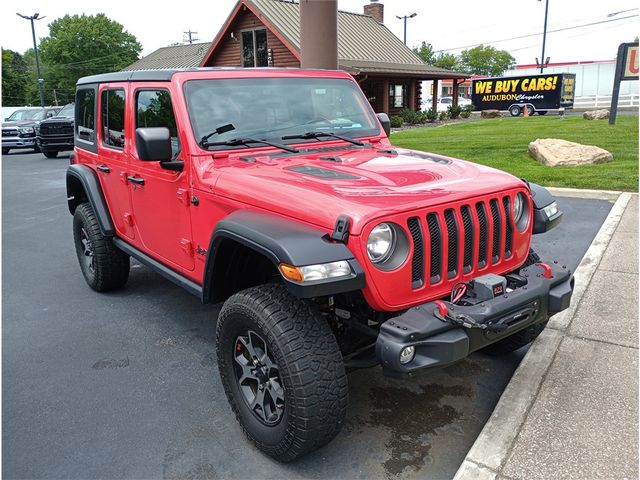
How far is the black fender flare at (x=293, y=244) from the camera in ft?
7.86

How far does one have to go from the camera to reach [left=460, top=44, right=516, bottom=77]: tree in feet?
222

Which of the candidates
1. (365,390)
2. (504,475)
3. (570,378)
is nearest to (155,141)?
(365,390)

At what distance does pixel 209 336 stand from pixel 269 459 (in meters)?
1.65

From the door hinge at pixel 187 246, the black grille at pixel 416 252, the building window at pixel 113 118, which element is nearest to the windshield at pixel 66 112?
the building window at pixel 113 118

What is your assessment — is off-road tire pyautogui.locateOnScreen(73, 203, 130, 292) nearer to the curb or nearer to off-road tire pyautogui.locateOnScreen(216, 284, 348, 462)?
off-road tire pyautogui.locateOnScreen(216, 284, 348, 462)

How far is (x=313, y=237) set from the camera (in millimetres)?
2564

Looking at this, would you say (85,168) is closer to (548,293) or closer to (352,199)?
(352,199)

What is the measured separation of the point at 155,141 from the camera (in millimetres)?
3250

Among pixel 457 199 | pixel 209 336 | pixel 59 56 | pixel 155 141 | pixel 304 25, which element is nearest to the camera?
pixel 457 199

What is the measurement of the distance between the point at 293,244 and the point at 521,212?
5.06ft

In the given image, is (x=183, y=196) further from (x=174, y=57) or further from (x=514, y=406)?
(x=174, y=57)

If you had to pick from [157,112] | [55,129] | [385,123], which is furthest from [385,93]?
[157,112]

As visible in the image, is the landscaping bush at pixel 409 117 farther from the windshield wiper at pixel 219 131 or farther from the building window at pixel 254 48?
the windshield wiper at pixel 219 131

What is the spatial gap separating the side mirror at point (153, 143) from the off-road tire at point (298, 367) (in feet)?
3.52
